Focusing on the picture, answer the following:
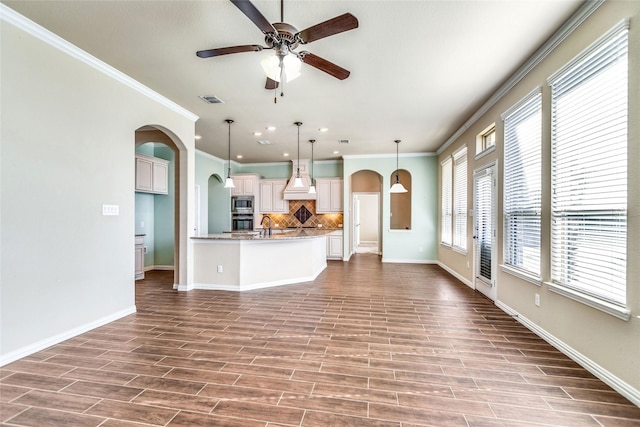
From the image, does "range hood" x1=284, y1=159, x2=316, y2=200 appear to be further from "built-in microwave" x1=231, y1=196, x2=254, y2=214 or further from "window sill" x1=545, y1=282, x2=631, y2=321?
"window sill" x1=545, y1=282, x2=631, y2=321

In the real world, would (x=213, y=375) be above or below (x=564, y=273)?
below

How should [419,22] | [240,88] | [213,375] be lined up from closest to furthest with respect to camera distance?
[213,375] → [419,22] → [240,88]

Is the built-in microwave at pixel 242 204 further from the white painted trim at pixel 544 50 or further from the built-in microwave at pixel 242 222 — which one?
the white painted trim at pixel 544 50

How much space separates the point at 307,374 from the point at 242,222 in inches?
→ 271

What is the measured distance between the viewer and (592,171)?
230 centimetres

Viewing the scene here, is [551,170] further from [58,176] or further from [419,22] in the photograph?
[58,176]

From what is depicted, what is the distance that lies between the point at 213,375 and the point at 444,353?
1.95m

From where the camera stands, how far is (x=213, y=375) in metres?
2.24

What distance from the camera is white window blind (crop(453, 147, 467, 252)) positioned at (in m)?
5.57

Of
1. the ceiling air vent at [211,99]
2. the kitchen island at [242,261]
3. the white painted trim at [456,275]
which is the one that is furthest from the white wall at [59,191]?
the white painted trim at [456,275]

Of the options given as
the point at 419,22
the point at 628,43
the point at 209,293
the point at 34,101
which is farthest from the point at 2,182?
the point at 628,43

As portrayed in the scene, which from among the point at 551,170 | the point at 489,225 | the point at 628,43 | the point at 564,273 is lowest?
the point at 564,273

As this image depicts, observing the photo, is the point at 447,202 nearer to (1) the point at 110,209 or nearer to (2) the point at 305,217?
(2) the point at 305,217

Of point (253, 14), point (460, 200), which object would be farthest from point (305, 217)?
point (253, 14)
